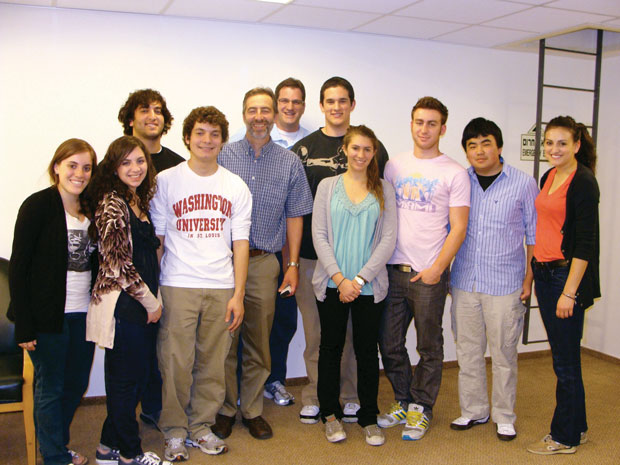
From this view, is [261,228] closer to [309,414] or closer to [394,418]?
[309,414]

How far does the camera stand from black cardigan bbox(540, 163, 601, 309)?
2.84 m

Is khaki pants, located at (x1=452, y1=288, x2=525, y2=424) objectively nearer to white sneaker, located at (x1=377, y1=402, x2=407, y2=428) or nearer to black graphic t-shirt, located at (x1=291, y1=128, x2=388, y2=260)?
white sneaker, located at (x1=377, y1=402, x2=407, y2=428)

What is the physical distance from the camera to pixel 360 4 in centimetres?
345

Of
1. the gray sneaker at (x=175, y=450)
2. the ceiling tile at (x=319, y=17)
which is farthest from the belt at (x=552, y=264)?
the gray sneaker at (x=175, y=450)

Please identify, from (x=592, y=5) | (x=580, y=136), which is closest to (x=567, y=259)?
(x=580, y=136)

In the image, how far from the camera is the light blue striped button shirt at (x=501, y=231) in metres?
3.12

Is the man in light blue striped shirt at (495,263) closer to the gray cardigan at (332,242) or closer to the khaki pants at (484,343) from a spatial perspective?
the khaki pants at (484,343)

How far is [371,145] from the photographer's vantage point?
3.01 metres

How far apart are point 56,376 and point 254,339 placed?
103cm

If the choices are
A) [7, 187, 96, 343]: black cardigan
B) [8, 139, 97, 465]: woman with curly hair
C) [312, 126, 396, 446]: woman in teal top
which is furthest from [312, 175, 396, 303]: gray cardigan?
[7, 187, 96, 343]: black cardigan

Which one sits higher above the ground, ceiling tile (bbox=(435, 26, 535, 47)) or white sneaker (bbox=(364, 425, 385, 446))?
ceiling tile (bbox=(435, 26, 535, 47))

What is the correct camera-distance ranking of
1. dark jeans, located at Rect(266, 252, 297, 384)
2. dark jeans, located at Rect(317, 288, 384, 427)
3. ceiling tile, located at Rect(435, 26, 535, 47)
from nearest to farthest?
dark jeans, located at Rect(317, 288, 384, 427)
dark jeans, located at Rect(266, 252, 297, 384)
ceiling tile, located at Rect(435, 26, 535, 47)

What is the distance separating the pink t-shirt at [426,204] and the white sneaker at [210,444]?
1.36 metres

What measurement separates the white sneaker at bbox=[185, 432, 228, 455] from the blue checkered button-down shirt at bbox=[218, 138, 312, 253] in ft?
3.38
